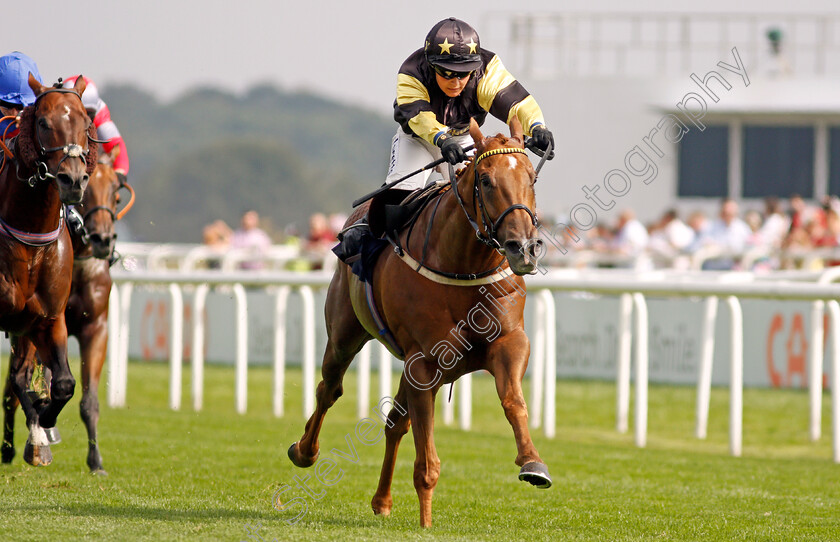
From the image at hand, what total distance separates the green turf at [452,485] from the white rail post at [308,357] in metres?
0.19

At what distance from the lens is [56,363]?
231 inches

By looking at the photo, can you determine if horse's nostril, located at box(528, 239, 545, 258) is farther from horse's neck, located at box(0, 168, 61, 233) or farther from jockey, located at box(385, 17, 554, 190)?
horse's neck, located at box(0, 168, 61, 233)

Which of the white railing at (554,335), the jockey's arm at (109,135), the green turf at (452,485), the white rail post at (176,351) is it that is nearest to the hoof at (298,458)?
the green turf at (452,485)

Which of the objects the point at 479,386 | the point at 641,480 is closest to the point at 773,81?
the point at 479,386

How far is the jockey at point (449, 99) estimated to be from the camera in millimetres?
5039

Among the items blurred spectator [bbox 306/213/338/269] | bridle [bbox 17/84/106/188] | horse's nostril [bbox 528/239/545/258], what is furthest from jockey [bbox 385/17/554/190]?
blurred spectator [bbox 306/213/338/269]

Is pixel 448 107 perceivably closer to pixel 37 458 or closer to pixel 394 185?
pixel 394 185

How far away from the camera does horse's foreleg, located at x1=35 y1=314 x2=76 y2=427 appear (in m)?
5.80

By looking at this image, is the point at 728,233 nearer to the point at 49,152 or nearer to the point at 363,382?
the point at 363,382

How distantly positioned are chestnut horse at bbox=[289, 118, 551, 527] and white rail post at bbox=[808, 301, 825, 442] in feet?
11.3

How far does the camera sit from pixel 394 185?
552 centimetres

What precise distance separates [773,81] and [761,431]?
1112cm

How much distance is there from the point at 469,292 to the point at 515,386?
0.45 meters

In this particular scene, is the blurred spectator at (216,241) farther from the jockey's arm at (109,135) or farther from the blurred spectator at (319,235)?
the jockey's arm at (109,135)
